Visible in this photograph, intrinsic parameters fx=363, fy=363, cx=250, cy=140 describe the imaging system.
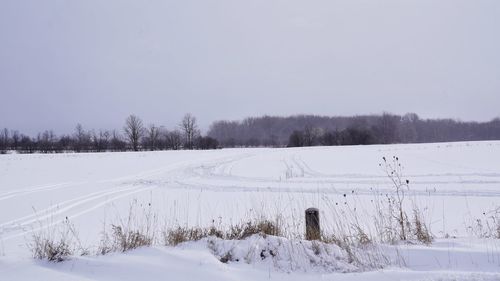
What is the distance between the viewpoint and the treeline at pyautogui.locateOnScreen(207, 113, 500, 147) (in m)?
109

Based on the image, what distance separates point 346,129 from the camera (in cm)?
10881

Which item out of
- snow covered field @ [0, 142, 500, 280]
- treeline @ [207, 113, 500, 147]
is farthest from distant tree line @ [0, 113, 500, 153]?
snow covered field @ [0, 142, 500, 280]

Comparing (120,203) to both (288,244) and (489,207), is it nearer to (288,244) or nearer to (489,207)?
(288,244)

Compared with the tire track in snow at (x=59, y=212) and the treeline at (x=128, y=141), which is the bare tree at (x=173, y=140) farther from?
the tire track in snow at (x=59, y=212)

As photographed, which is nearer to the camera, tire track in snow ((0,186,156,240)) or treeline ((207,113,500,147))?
tire track in snow ((0,186,156,240))

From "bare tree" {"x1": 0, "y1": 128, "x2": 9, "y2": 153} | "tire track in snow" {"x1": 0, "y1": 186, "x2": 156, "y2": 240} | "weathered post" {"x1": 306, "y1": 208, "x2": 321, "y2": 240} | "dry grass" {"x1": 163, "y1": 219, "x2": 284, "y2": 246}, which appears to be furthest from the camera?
"bare tree" {"x1": 0, "y1": 128, "x2": 9, "y2": 153}

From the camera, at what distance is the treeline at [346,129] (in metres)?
A: 109

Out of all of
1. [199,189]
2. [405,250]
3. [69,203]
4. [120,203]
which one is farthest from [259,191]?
[405,250]

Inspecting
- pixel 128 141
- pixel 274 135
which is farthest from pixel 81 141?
pixel 274 135

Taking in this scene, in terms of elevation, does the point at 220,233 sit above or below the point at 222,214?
above

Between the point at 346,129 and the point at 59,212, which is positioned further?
the point at 346,129

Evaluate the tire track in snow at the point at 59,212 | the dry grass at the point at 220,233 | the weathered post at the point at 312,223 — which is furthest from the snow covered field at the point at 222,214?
the dry grass at the point at 220,233

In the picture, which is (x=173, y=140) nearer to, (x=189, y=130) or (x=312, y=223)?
(x=189, y=130)

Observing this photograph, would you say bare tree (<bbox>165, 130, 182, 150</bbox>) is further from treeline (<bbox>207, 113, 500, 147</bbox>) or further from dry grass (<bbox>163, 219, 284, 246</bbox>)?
dry grass (<bbox>163, 219, 284, 246</bbox>)
